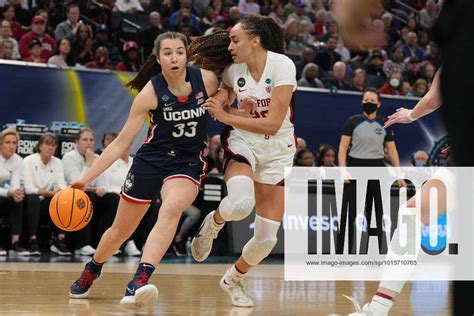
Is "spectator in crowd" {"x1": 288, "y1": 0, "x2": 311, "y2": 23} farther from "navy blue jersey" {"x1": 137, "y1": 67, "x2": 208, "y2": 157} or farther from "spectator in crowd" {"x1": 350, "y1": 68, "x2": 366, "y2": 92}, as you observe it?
"navy blue jersey" {"x1": 137, "y1": 67, "x2": 208, "y2": 157}

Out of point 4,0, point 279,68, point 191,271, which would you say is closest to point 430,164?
point 191,271

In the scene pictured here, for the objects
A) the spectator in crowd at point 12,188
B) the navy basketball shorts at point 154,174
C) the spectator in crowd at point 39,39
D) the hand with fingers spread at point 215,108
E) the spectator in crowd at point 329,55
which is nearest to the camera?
the hand with fingers spread at point 215,108

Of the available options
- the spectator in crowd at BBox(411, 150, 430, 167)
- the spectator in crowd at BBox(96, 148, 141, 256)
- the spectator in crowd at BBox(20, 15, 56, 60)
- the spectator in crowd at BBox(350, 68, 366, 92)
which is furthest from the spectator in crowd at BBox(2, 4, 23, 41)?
the spectator in crowd at BBox(411, 150, 430, 167)

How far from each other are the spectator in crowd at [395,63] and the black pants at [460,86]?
15.1m

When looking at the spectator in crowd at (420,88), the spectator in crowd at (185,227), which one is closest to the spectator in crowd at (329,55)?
the spectator in crowd at (420,88)

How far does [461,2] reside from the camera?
218 cm

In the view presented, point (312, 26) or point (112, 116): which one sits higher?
point (312, 26)

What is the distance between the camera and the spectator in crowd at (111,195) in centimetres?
1205

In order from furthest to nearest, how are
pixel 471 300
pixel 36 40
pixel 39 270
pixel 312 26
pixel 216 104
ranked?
pixel 312 26, pixel 36 40, pixel 39 270, pixel 216 104, pixel 471 300

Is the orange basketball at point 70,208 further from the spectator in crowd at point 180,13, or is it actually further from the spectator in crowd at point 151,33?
the spectator in crowd at point 180,13

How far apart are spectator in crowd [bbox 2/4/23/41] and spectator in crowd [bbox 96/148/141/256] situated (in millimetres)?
3105

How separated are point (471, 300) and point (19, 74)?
1059cm

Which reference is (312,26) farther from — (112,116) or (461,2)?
(461,2)

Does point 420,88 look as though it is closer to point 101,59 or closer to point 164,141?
point 101,59
